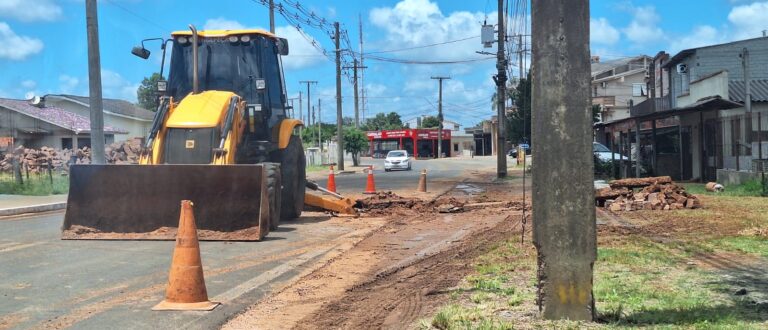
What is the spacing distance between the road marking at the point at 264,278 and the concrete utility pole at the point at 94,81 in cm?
941

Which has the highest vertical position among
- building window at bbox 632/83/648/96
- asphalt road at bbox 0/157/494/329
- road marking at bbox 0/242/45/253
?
building window at bbox 632/83/648/96

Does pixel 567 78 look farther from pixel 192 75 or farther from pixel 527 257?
pixel 192 75

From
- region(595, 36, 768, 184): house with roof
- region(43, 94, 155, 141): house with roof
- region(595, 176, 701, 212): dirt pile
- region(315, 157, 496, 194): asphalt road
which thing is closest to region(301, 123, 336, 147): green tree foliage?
region(43, 94, 155, 141): house with roof

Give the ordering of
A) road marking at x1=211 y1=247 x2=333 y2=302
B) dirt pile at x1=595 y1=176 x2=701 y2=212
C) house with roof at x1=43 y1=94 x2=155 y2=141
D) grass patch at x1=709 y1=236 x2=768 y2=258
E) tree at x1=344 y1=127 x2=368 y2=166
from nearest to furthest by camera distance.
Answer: road marking at x1=211 y1=247 x2=333 y2=302 < grass patch at x1=709 y1=236 x2=768 y2=258 < dirt pile at x1=595 y1=176 x2=701 y2=212 < house with roof at x1=43 y1=94 x2=155 y2=141 < tree at x1=344 y1=127 x2=368 y2=166

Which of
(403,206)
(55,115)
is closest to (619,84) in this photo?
(55,115)

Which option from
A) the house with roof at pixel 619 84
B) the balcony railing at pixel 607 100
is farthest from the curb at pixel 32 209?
the balcony railing at pixel 607 100

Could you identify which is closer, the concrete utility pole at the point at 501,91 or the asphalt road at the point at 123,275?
the asphalt road at the point at 123,275

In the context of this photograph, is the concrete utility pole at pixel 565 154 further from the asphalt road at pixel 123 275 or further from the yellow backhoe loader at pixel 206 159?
the yellow backhoe loader at pixel 206 159

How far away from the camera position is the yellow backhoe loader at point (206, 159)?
10297 mm

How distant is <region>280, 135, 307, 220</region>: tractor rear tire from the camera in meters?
13.2

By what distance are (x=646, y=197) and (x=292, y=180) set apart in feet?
26.2

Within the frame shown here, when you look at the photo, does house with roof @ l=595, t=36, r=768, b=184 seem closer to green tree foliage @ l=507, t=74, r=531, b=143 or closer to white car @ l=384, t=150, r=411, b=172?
green tree foliage @ l=507, t=74, r=531, b=143

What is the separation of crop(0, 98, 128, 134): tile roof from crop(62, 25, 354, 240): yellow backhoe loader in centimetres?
3021

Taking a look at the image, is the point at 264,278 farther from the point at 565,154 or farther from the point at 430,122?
the point at 430,122
